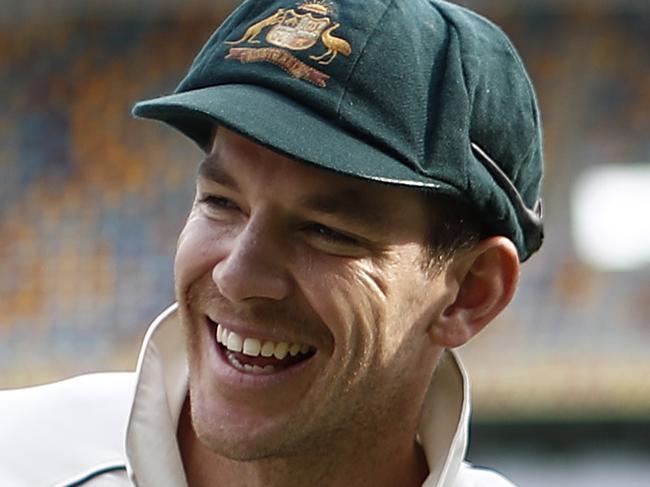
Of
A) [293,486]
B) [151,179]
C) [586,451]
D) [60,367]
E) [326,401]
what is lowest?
[586,451]

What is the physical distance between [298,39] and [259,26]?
0.06 m

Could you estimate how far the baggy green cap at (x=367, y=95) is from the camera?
1.56m

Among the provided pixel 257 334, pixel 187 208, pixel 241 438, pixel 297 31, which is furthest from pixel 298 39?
pixel 187 208

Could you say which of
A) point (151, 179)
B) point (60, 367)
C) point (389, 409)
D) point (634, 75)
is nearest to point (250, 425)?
point (389, 409)

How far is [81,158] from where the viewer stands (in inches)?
315

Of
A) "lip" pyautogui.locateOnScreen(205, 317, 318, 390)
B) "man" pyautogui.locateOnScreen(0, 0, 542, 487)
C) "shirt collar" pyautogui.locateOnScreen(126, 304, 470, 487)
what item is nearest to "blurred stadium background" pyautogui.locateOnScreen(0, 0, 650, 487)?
"shirt collar" pyautogui.locateOnScreen(126, 304, 470, 487)

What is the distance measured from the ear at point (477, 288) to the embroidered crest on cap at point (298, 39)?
323 millimetres

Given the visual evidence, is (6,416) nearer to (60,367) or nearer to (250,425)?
(250,425)

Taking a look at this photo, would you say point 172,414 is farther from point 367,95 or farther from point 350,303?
point 367,95

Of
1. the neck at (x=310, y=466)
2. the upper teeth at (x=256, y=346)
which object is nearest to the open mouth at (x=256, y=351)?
the upper teeth at (x=256, y=346)

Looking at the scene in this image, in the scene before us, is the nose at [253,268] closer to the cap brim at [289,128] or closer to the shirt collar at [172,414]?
the cap brim at [289,128]

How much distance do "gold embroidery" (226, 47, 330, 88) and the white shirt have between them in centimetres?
33

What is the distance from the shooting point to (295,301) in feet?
5.24

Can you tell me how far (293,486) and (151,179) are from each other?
21.2 feet
